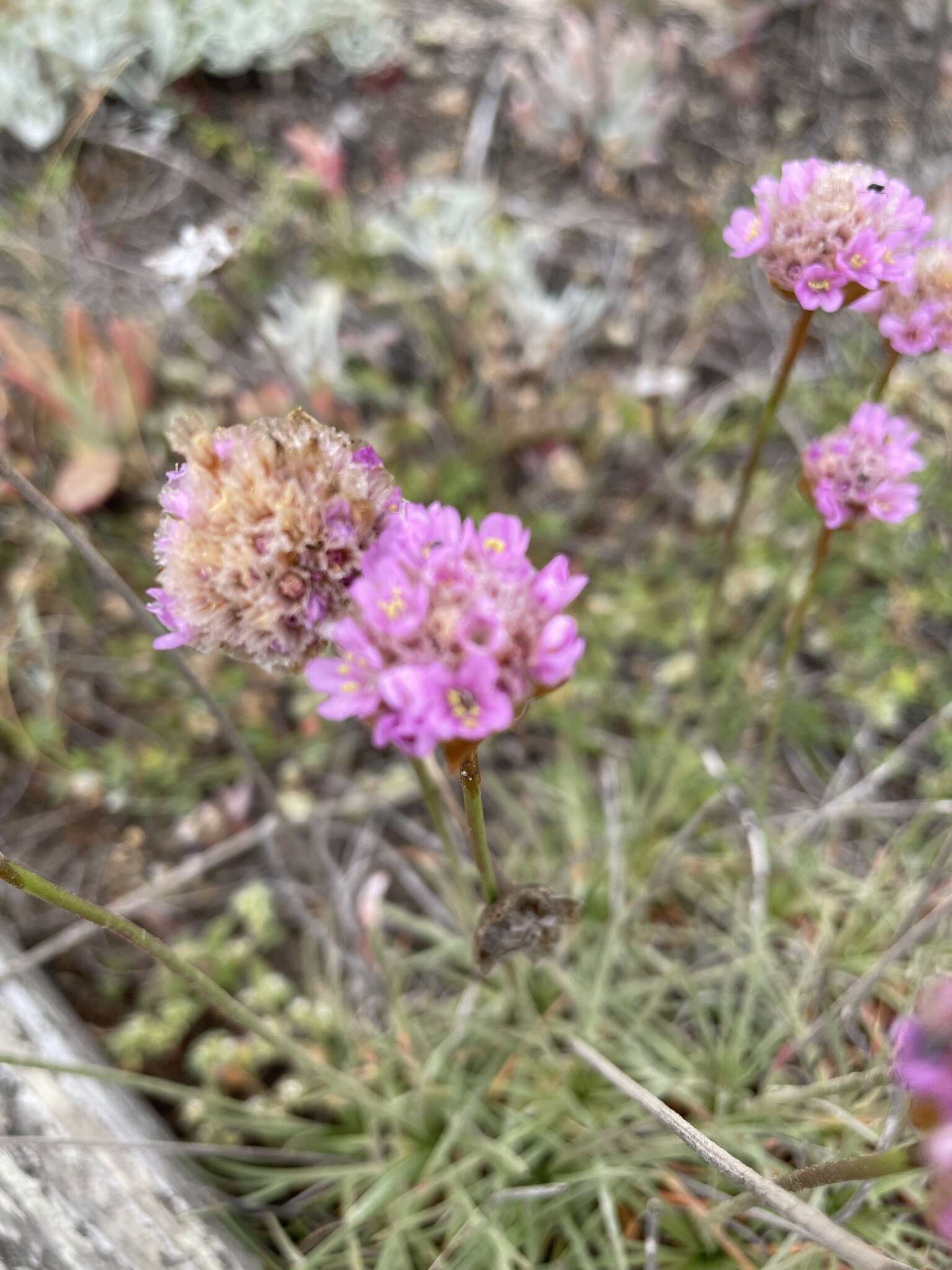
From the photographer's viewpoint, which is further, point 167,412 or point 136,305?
point 136,305

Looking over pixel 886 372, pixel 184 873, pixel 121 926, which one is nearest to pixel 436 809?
pixel 121 926

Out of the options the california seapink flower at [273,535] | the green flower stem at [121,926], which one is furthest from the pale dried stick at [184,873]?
the california seapink flower at [273,535]

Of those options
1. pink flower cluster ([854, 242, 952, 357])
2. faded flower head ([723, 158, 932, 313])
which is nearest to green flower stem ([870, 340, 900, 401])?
pink flower cluster ([854, 242, 952, 357])

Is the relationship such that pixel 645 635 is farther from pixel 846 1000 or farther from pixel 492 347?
pixel 846 1000

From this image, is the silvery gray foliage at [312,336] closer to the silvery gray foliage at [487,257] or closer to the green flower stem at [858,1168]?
the silvery gray foliage at [487,257]

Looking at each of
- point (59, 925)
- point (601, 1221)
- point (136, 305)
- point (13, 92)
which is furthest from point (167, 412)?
point (601, 1221)

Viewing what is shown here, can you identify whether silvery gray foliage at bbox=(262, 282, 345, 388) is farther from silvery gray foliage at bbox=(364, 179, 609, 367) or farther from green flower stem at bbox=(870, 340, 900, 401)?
green flower stem at bbox=(870, 340, 900, 401)

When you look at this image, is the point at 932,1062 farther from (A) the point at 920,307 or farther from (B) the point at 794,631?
(A) the point at 920,307

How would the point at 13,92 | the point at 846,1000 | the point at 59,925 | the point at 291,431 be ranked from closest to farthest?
the point at 291,431 → the point at 846,1000 → the point at 59,925 → the point at 13,92
